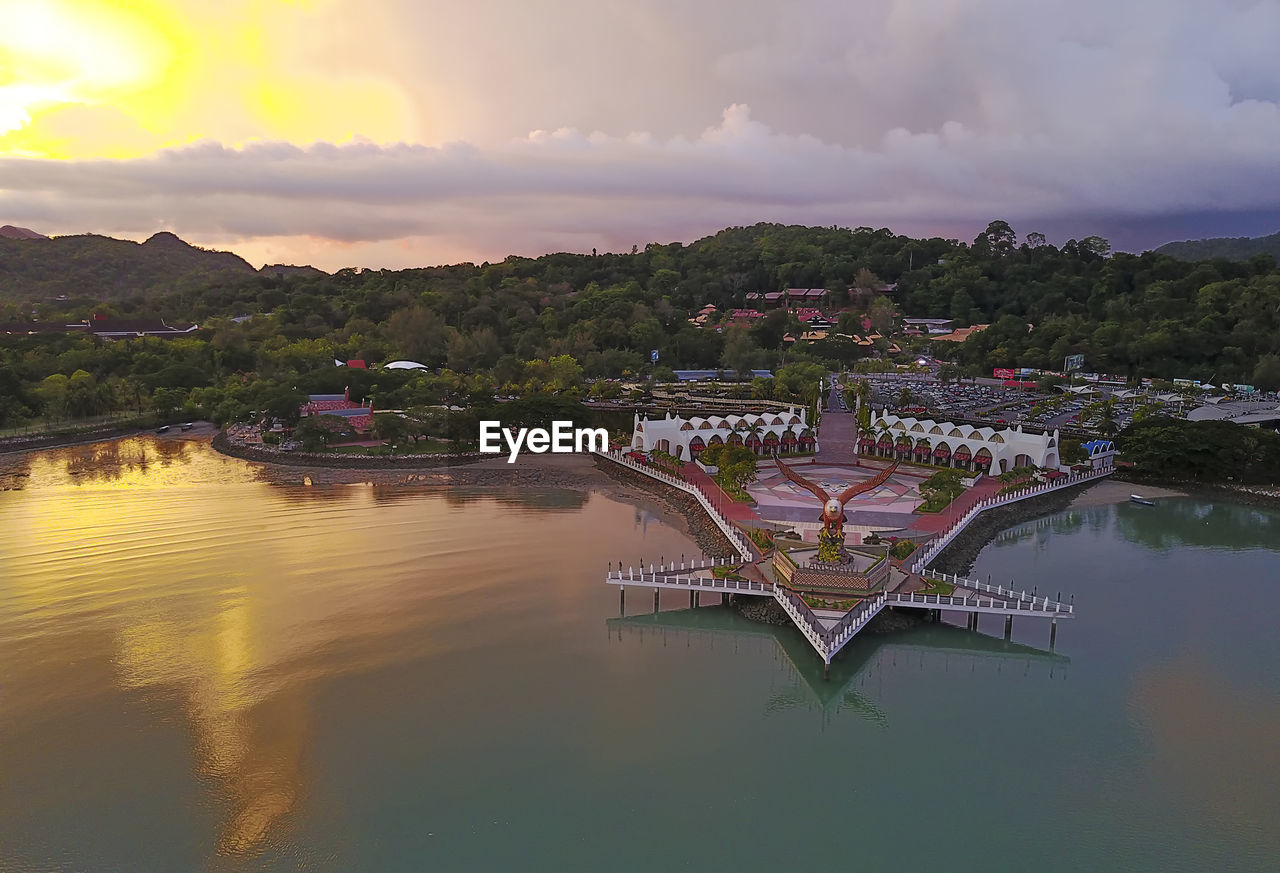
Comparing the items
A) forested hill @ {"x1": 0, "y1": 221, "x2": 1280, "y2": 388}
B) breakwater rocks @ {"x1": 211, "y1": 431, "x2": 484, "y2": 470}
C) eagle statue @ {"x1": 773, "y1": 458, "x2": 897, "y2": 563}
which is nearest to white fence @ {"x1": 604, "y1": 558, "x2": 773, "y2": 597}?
eagle statue @ {"x1": 773, "y1": 458, "x2": 897, "y2": 563}

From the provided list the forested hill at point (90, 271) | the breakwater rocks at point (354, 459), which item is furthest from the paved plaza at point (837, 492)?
the forested hill at point (90, 271)

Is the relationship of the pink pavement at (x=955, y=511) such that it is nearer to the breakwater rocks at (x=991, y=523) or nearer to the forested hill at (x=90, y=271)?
the breakwater rocks at (x=991, y=523)

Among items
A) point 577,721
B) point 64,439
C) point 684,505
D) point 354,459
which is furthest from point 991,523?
point 64,439

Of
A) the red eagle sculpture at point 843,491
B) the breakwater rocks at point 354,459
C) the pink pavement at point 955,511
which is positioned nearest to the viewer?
the pink pavement at point 955,511

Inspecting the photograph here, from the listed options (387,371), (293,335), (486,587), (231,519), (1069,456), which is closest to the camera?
(486,587)

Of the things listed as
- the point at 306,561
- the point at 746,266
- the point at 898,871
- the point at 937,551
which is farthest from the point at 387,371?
the point at 746,266

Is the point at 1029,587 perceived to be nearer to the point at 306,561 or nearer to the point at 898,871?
the point at 898,871

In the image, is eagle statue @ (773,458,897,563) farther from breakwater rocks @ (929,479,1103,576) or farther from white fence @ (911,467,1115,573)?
breakwater rocks @ (929,479,1103,576)
